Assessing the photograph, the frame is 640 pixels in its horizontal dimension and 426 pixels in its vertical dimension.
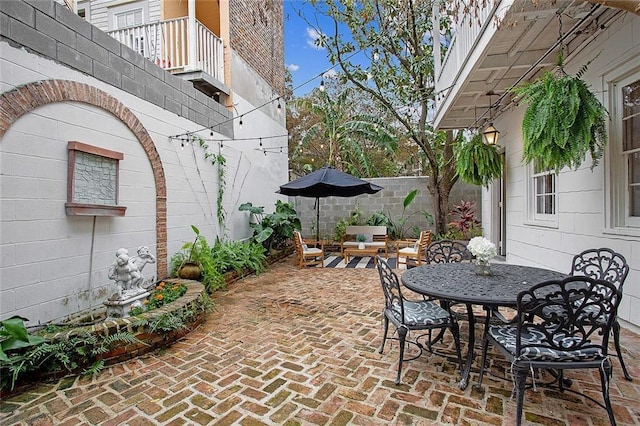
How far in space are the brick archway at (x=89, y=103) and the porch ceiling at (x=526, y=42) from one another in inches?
186

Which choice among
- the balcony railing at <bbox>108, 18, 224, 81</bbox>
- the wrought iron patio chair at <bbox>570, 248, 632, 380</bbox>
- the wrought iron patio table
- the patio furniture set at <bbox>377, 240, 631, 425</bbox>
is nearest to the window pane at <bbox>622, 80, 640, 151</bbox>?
the wrought iron patio chair at <bbox>570, 248, 632, 380</bbox>

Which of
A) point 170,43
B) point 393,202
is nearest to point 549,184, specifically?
point 393,202

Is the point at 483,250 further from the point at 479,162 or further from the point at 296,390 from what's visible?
the point at 479,162

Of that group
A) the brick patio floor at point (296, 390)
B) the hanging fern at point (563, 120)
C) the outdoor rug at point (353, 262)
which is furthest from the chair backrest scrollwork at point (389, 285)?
the outdoor rug at point (353, 262)

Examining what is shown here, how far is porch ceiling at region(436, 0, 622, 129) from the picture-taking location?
10.8 ft

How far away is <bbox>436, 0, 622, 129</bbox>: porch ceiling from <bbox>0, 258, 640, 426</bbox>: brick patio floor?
320 centimetres

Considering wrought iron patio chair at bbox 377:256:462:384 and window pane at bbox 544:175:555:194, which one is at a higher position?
window pane at bbox 544:175:555:194

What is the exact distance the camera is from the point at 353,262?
813cm

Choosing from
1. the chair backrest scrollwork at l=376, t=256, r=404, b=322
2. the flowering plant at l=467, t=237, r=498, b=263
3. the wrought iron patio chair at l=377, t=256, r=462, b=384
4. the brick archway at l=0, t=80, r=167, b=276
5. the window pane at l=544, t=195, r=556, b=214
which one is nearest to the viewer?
the wrought iron patio chair at l=377, t=256, r=462, b=384

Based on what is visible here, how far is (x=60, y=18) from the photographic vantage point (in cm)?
358

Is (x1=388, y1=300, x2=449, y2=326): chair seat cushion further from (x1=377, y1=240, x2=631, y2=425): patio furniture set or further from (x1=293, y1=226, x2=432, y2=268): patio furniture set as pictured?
(x1=293, y1=226, x2=432, y2=268): patio furniture set

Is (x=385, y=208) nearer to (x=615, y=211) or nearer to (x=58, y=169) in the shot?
(x=615, y=211)

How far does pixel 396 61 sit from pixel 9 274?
9.82 m

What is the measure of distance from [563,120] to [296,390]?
3.42 metres
